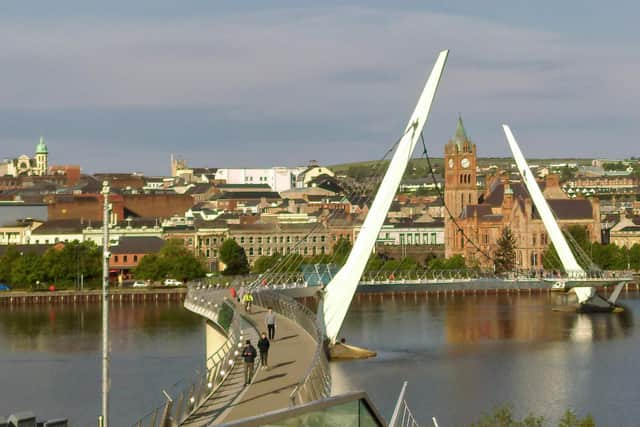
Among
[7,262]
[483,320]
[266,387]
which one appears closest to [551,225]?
[483,320]

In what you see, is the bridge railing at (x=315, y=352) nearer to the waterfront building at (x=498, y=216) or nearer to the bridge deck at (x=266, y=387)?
the bridge deck at (x=266, y=387)

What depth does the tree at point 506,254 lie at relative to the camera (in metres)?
87.8

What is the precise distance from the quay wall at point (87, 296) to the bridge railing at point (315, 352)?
114 ft

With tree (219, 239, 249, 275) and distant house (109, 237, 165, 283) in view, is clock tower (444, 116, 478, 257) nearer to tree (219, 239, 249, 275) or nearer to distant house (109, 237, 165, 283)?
tree (219, 239, 249, 275)

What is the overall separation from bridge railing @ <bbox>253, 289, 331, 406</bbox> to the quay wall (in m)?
34.6

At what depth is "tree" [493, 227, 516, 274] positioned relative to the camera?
8781 centimetres

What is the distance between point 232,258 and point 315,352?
6746 centimetres

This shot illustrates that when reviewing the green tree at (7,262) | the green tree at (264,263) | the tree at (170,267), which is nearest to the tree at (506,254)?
the green tree at (264,263)

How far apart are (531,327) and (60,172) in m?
112

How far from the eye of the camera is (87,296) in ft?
256

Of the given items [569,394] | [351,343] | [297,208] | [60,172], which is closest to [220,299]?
[351,343]

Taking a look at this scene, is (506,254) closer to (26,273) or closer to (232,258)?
(232,258)

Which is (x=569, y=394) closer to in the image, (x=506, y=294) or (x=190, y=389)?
(x=190, y=389)

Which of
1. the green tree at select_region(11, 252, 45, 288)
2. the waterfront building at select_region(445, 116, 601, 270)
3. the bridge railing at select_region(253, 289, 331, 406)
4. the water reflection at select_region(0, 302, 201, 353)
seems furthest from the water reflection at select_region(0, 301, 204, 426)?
the waterfront building at select_region(445, 116, 601, 270)
